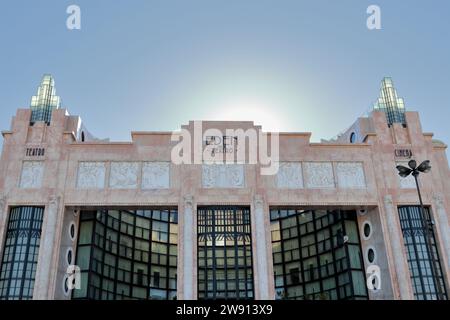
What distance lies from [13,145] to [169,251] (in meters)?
17.5

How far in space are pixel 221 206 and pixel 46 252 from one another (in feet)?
40.8

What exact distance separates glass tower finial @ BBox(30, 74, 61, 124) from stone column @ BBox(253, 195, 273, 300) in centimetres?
1766

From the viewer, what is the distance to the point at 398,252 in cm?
3272

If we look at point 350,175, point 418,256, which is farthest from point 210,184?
point 418,256

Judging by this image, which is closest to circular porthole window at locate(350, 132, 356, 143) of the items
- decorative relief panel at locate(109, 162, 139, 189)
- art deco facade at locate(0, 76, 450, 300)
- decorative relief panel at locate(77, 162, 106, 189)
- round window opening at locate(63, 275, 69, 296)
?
art deco facade at locate(0, 76, 450, 300)

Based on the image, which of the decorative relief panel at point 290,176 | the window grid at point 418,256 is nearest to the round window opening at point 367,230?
the window grid at point 418,256

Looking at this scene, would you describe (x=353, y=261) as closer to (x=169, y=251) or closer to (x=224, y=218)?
(x=224, y=218)

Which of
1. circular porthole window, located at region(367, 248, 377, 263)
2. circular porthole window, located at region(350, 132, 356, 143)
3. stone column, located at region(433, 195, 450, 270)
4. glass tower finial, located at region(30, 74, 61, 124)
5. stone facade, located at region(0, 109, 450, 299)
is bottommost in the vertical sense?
circular porthole window, located at region(367, 248, 377, 263)

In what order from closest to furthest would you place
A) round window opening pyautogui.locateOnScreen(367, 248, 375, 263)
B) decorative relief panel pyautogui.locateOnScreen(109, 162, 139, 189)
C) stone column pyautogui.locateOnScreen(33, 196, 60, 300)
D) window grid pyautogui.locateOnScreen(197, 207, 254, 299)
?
1. stone column pyautogui.locateOnScreen(33, 196, 60, 300)
2. window grid pyautogui.locateOnScreen(197, 207, 254, 299)
3. decorative relief panel pyautogui.locateOnScreen(109, 162, 139, 189)
4. round window opening pyautogui.locateOnScreen(367, 248, 375, 263)

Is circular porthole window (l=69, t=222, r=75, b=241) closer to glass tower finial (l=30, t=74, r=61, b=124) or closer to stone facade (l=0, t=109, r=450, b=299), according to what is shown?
stone facade (l=0, t=109, r=450, b=299)

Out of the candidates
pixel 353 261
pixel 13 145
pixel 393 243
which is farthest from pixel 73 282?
pixel 393 243

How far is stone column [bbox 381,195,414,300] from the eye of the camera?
103 ft
